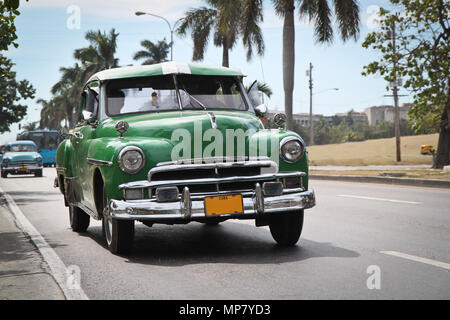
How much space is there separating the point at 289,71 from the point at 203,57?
934 cm

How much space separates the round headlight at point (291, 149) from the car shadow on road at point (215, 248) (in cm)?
100

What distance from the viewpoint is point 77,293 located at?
4.80m

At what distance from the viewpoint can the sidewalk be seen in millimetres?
4864

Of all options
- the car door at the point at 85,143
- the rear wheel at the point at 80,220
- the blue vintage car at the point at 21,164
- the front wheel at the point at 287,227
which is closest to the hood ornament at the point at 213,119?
the front wheel at the point at 287,227

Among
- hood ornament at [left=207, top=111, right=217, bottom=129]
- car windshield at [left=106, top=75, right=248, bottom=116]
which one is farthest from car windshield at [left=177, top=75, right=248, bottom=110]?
hood ornament at [left=207, top=111, right=217, bottom=129]

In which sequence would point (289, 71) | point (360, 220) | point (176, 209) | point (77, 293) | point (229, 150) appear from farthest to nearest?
point (289, 71) < point (360, 220) < point (229, 150) < point (176, 209) < point (77, 293)

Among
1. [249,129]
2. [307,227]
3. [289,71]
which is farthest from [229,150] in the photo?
[289,71]

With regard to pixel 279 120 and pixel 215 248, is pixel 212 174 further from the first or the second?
pixel 279 120

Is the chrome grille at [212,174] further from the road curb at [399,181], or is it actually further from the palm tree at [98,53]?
the palm tree at [98,53]

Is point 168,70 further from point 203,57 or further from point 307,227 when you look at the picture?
point 203,57

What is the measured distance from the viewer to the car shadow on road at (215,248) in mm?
6172

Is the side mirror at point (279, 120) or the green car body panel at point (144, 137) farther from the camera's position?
the side mirror at point (279, 120)

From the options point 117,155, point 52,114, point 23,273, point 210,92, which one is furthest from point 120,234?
point 52,114

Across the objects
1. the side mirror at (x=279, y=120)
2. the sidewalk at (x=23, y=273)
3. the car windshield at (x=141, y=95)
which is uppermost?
the car windshield at (x=141, y=95)
